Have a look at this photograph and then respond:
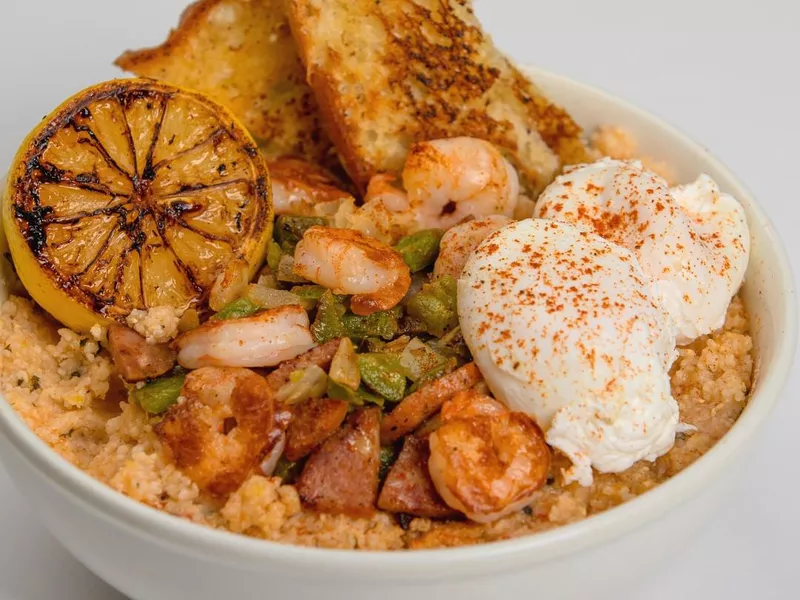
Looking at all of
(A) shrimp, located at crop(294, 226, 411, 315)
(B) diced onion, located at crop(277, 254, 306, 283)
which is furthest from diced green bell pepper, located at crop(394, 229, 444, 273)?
(B) diced onion, located at crop(277, 254, 306, 283)

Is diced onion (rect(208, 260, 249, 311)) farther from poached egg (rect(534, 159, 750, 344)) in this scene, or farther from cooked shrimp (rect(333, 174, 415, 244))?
poached egg (rect(534, 159, 750, 344))

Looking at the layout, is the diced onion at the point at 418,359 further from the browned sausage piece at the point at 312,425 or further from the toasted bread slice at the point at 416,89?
the toasted bread slice at the point at 416,89

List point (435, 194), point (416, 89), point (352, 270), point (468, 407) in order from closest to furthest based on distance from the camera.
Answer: point (468, 407), point (352, 270), point (435, 194), point (416, 89)

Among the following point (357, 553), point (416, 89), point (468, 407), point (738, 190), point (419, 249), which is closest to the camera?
point (357, 553)

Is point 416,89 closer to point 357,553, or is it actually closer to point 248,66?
point 248,66

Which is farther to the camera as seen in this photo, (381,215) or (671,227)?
(381,215)

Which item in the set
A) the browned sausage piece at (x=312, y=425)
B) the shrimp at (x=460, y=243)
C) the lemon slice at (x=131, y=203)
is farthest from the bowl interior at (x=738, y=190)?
the lemon slice at (x=131, y=203)

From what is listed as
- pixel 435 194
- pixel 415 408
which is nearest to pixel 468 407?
pixel 415 408

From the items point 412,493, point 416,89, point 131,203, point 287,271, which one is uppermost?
point 131,203
